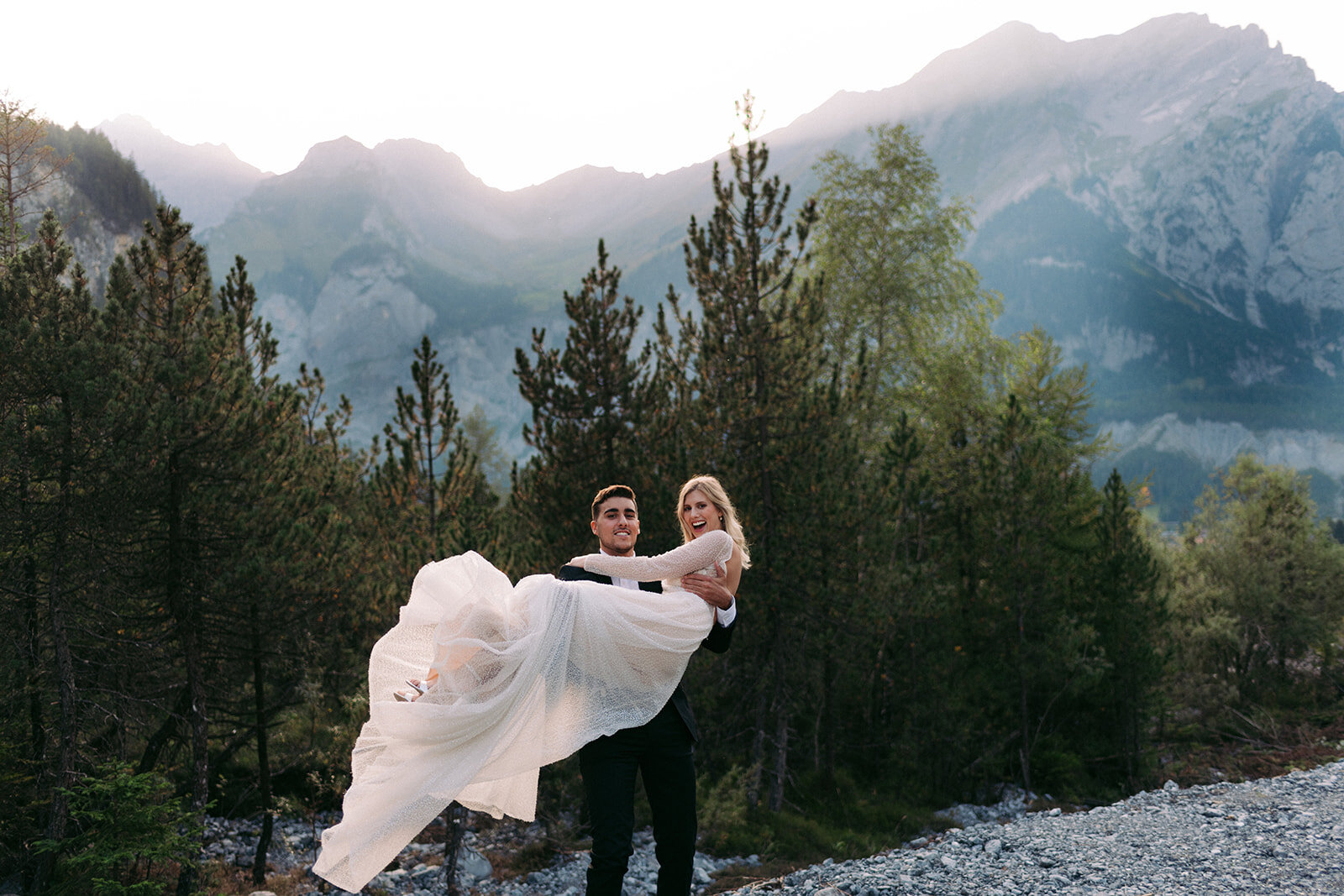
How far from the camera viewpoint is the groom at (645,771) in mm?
3059

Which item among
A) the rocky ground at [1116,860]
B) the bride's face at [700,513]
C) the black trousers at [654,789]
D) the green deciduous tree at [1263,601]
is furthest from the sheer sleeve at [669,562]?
the green deciduous tree at [1263,601]

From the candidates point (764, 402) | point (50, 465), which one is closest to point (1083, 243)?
point (764, 402)

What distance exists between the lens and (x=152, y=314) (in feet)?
32.9

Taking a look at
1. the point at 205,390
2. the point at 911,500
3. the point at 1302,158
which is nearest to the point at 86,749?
the point at 205,390

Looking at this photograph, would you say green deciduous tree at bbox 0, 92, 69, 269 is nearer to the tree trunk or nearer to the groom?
the tree trunk

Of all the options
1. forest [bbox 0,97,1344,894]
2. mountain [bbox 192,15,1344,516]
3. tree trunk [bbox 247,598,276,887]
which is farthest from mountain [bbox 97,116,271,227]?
tree trunk [bbox 247,598,276,887]

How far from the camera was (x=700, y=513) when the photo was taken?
3.66 metres

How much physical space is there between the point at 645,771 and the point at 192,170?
227 m

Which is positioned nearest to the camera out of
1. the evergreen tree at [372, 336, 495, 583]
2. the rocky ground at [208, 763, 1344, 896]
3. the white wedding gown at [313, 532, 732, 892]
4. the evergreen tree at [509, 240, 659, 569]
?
the white wedding gown at [313, 532, 732, 892]

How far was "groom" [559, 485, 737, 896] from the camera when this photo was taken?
A: 3.06 m

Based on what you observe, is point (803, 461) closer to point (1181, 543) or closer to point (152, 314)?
point (152, 314)

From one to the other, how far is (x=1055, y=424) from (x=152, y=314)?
21227 mm

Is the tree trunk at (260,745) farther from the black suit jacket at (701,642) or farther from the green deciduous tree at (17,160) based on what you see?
the black suit jacket at (701,642)

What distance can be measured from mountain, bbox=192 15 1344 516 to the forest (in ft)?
362
